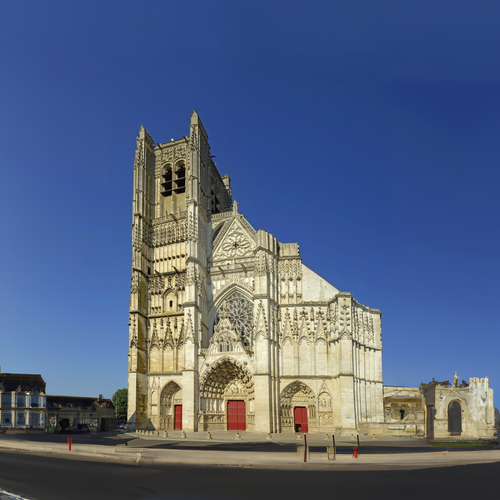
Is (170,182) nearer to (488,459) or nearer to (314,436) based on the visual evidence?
(314,436)

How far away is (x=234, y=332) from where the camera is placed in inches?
1329

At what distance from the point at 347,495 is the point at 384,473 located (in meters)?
3.46

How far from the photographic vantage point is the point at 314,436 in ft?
96.0

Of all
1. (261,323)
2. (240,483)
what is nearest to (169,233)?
(261,323)

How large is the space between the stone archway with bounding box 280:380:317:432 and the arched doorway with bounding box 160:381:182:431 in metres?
8.53

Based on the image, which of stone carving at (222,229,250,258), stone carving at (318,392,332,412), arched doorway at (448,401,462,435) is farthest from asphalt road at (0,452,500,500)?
stone carving at (222,229,250,258)

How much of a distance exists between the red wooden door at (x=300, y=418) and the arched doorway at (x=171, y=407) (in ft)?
30.2

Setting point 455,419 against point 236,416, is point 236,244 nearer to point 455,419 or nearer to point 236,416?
point 236,416

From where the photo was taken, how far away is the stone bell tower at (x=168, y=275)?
34438mm

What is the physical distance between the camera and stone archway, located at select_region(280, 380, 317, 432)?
3238cm

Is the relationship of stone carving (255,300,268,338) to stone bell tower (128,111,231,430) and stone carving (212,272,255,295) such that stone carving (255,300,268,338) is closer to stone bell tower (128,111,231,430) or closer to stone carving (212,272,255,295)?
stone carving (212,272,255,295)

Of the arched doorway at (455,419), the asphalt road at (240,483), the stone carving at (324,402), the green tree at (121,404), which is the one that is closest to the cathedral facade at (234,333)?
the stone carving at (324,402)

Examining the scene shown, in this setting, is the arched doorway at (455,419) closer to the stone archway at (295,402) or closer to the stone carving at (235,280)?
the stone archway at (295,402)

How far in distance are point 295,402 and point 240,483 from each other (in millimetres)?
22349
